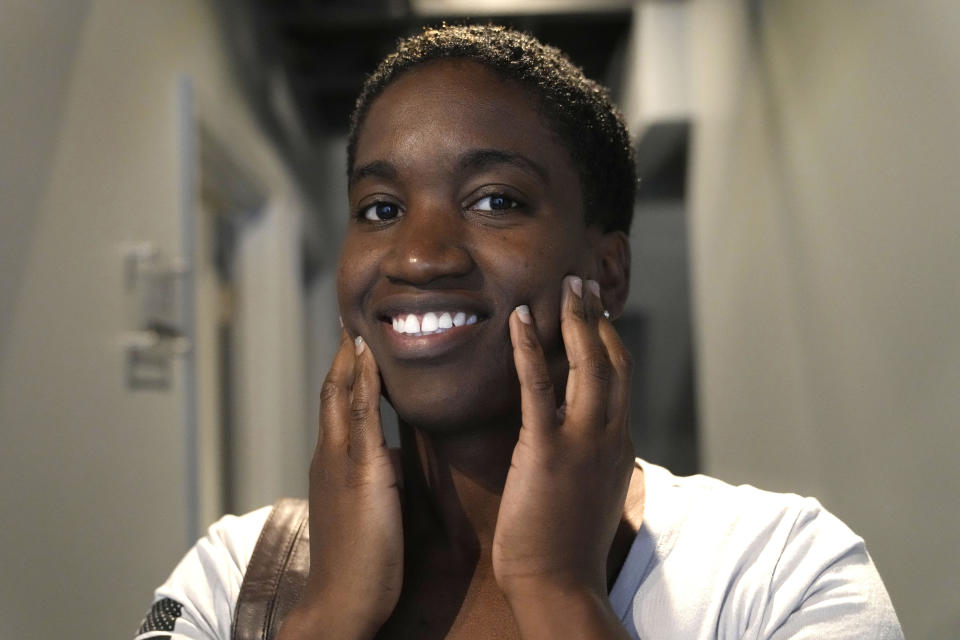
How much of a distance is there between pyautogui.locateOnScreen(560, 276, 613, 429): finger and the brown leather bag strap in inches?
12.7

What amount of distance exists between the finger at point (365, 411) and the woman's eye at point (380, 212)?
15 cm

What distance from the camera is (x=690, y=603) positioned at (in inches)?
38.4

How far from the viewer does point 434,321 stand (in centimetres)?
104

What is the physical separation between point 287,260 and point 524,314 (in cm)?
296

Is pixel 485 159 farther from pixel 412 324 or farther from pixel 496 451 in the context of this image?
pixel 496 451

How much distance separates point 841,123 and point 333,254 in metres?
3.66

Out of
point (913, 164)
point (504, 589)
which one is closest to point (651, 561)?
point (504, 589)

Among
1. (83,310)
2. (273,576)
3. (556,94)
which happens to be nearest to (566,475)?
(273,576)

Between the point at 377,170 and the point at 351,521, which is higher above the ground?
the point at 377,170

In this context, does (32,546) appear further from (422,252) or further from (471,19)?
(471,19)

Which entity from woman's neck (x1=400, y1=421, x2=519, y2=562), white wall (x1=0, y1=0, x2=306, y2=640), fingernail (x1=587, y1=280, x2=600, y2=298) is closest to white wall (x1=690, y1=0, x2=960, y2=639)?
fingernail (x1=587, y1=280, x2=600, y2=298)

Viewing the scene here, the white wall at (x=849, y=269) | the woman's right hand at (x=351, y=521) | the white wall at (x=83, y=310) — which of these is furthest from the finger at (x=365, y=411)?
the white wall at (x=849, y=269)

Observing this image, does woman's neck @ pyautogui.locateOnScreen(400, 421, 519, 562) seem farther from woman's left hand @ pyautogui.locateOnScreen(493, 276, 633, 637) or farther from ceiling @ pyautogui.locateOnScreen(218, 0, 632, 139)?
ceiling @ pyautogui.locateOnScreen(218, 0, 632, 139)

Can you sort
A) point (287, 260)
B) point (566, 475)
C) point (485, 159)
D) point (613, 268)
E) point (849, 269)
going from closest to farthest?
point (566, 475) → point (485, 159) → point (613, 268) → point (849, 269) → point (287, 260)
